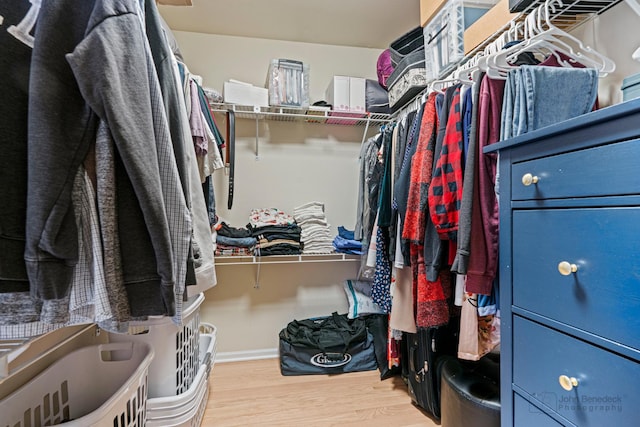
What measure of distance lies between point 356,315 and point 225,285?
0.95 m

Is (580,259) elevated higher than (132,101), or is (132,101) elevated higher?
(132,101)

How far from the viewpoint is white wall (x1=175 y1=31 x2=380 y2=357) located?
82.3 inches

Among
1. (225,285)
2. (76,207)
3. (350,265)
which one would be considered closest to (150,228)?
(76,207)

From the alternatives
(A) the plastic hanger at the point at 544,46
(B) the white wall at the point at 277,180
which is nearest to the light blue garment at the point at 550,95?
(A) the plastic hanger at the point at 544,46

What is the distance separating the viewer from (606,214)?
518 mm

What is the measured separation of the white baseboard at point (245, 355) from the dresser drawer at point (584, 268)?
184 cm

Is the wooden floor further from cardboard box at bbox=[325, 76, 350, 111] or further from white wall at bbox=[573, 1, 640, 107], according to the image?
cardboard box at bbox=[325, 76, 350, 111]

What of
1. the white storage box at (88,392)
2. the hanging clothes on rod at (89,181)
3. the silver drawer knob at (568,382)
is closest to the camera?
the hanging clothes on rod at (89,181)

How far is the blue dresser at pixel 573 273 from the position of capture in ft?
1.59

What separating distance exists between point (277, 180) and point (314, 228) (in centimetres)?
46

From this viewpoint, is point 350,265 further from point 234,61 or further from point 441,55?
point 234,61

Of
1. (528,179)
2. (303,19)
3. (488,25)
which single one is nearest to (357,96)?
(303,19)

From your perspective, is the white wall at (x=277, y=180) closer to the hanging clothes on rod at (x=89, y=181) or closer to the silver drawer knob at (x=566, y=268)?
the hanging clothes on rod at (x=89, y=181)

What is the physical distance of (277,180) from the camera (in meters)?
2.15
